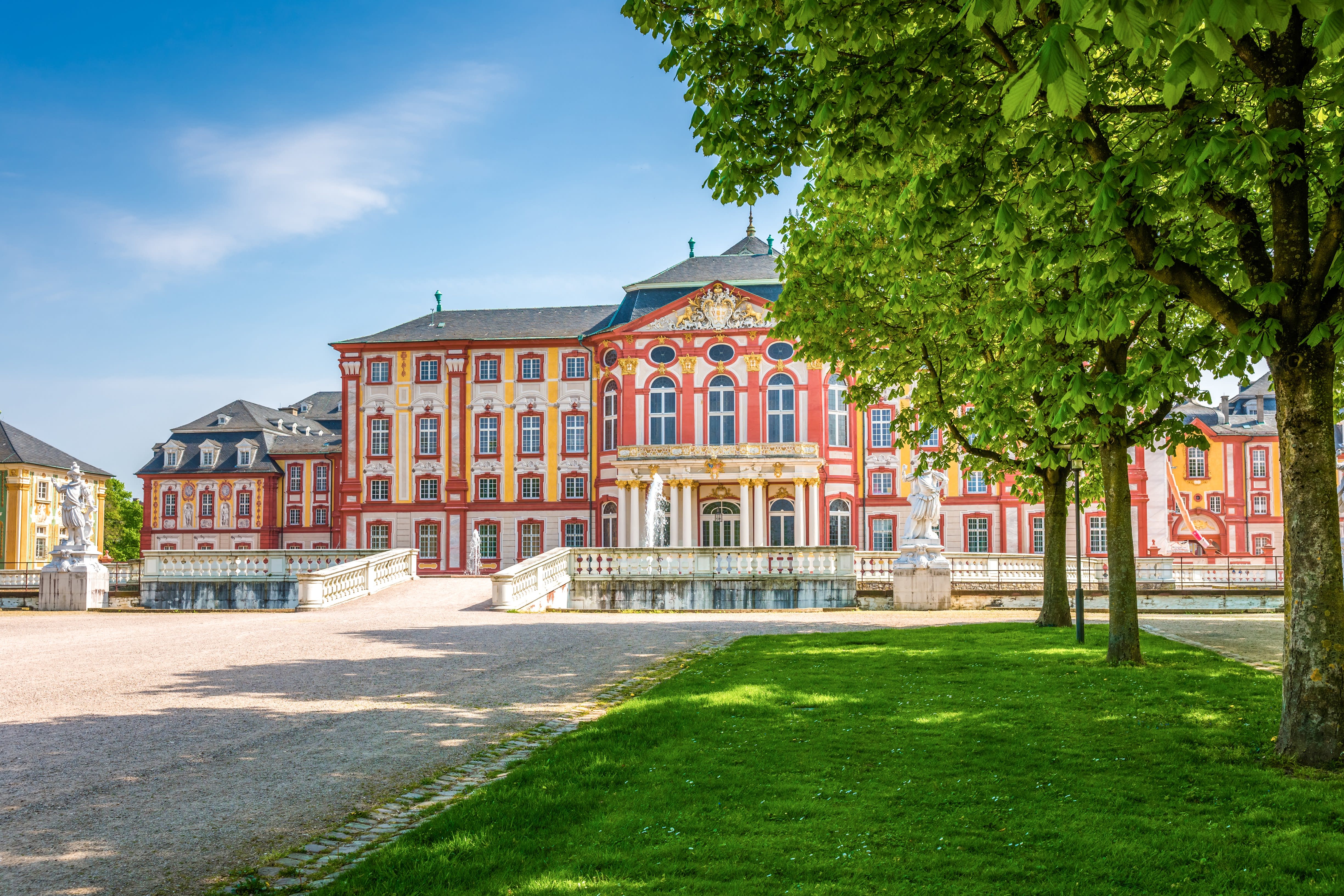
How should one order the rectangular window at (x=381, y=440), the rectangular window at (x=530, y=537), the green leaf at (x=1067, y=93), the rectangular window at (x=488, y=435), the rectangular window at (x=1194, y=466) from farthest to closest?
the rectangular window at (x=1194, y=466) → the rectangular window at (x=381, y=440) → the rectangular window at (x=488, y=435) → the rectangular window at (x=530, y=537) → the green leaf at (x=1067, y=93)

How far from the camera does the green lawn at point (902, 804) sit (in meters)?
4.59

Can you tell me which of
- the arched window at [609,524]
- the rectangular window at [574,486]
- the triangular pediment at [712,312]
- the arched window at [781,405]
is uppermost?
the triangular pediment at [712,312]

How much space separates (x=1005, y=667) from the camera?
456 inches

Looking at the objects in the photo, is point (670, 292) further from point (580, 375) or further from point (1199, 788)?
point (1199, 788)

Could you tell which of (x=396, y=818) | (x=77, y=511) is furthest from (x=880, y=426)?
(x=396, y=818)

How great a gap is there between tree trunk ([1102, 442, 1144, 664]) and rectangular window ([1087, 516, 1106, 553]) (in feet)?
108

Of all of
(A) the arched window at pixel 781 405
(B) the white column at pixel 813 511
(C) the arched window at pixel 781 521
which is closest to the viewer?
(B) the white column at pixel 813 511

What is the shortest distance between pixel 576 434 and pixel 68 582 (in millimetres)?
22472

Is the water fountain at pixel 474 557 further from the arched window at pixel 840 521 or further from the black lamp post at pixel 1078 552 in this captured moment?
the black lamp post at pixel 1078 552

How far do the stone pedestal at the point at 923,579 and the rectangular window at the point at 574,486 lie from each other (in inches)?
902

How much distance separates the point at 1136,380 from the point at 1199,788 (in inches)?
137

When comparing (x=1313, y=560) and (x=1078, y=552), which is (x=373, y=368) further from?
(x=1313, y=560)

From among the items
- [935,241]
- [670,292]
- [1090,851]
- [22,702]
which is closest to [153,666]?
[22,702]

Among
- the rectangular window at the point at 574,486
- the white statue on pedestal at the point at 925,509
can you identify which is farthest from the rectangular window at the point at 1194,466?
the white statue on pedestal at the point at 925,509
